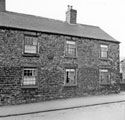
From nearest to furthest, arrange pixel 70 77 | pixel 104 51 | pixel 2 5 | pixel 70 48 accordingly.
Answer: pixel 70 77
pixel 70 48
pixel 2 5
pixel 104 51

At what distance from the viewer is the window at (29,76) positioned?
14739mm

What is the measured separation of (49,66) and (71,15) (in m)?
8.56

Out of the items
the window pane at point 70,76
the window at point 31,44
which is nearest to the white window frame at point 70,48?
the window pane at point 70,76

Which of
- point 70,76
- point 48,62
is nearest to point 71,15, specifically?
point 48,62

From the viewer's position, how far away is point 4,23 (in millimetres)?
14609

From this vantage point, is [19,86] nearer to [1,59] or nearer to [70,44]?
[1,59]

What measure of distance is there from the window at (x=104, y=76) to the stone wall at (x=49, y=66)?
1.97 ft

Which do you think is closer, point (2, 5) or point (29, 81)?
point (29, 81)

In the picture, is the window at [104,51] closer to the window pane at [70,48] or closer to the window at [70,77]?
the window pane at [70,48]

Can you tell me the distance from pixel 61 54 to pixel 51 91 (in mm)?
3827

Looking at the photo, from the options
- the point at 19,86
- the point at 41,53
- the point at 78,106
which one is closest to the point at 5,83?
the point at 19,86

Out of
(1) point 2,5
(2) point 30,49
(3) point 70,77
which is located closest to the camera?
(2) point 30,49

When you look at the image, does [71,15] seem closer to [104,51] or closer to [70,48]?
[70,48]

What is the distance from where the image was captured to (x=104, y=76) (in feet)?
64.7
